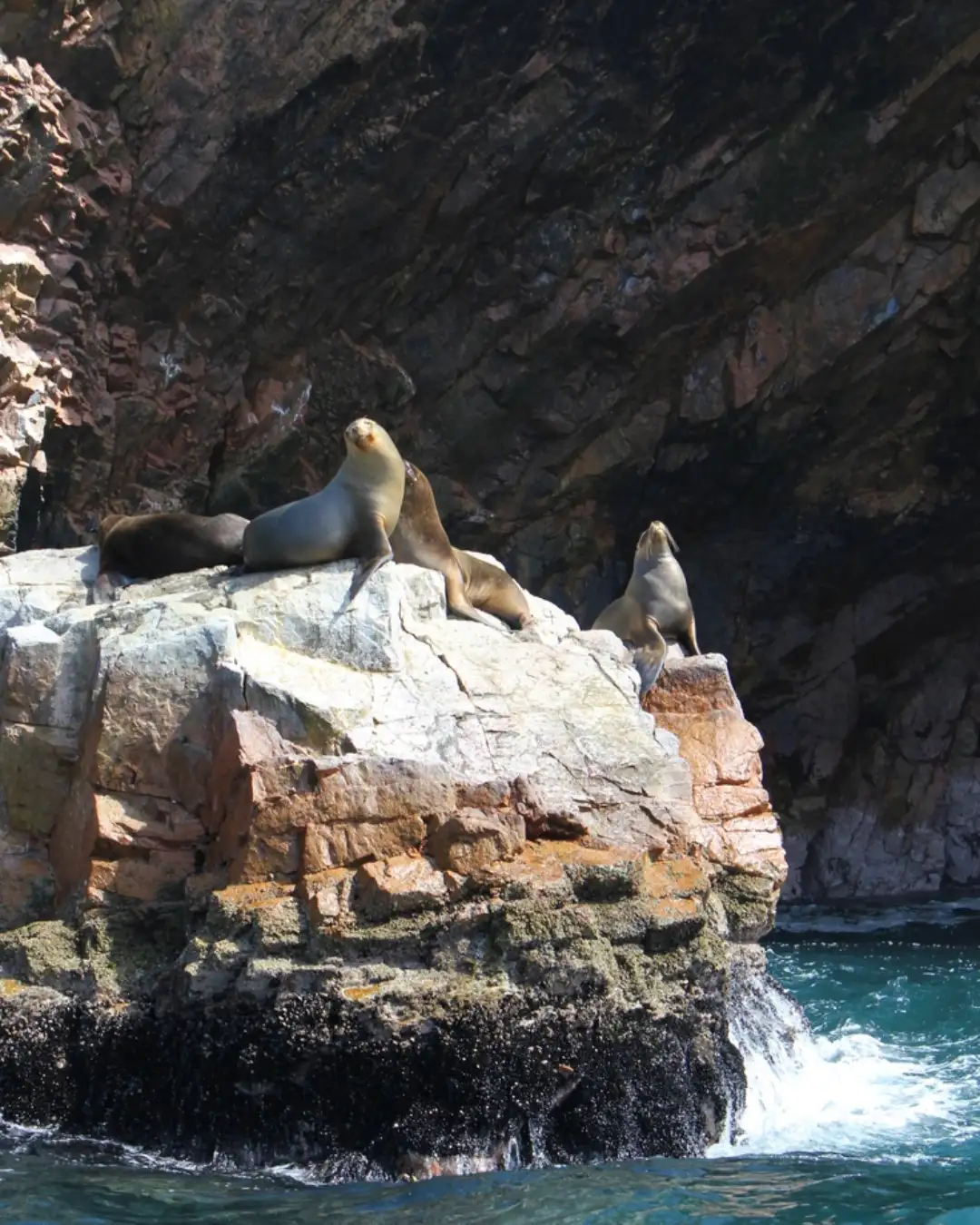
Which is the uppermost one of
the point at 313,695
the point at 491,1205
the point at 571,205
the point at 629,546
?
the point at 571,205

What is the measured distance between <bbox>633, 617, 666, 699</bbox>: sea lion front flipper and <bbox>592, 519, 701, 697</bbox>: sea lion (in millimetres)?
40

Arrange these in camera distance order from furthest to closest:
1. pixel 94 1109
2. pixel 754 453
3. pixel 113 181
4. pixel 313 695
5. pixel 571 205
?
pixel 754 453 → pixel 571 205 → pixel 113 181 → pixel 313 695 → pixel 94 1109

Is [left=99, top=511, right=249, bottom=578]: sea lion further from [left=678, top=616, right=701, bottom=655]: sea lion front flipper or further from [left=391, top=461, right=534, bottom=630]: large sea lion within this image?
[left=678, top=616, right=701, bottom=655]: sea lion front flipper

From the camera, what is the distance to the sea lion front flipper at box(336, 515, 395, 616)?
299 inches

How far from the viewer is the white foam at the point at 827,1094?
6.45 m

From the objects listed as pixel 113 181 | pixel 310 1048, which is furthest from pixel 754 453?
pixel 310 1048

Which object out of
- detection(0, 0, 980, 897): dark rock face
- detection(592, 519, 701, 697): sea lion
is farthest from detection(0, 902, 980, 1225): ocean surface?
detection(0, 0, 980, 897): dark rock face

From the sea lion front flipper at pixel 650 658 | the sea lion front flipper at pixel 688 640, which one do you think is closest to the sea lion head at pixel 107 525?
the sea lion front flipper at pixel 650 658

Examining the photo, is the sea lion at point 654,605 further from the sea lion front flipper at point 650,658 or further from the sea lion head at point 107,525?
the sea lion head at point 107,525

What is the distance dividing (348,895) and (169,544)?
3.53 m

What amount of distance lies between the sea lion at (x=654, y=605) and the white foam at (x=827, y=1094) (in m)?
3.31

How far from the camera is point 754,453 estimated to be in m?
17.8

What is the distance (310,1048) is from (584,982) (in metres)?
1.12

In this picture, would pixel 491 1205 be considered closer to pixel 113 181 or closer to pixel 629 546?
pixel 113 181
